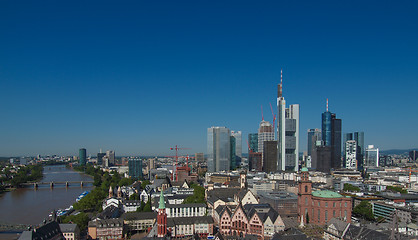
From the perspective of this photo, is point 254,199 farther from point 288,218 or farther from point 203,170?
point 203,170

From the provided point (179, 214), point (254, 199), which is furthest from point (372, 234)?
point (179, 214)

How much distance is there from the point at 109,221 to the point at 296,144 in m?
91.0

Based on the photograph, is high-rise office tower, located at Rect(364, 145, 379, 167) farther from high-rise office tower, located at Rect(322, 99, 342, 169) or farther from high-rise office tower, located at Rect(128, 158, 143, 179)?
high-rise office tower, located at Rect(128, 158, 143, 179)

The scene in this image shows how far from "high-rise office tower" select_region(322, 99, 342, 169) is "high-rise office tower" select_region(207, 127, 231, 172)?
1653 inches

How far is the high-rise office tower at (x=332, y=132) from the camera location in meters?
137

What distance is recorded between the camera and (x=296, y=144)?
385 feet

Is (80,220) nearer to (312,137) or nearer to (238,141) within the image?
(238,141)

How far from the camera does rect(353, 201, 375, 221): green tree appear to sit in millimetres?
43938

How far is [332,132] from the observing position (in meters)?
138

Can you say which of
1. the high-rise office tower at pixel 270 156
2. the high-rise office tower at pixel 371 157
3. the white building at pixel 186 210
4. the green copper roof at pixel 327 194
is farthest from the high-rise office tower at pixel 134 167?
the high-rise office tower at pixel 371 157

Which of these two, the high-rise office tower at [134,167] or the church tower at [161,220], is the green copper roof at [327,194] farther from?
the high-rise office tower at [134,167]

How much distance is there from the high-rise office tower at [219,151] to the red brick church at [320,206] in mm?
81221

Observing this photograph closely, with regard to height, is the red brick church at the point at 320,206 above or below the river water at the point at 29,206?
above

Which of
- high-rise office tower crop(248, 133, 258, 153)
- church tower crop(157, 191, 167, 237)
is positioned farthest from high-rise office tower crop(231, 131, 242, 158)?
church tower crop(157, 191, 167, 237)
